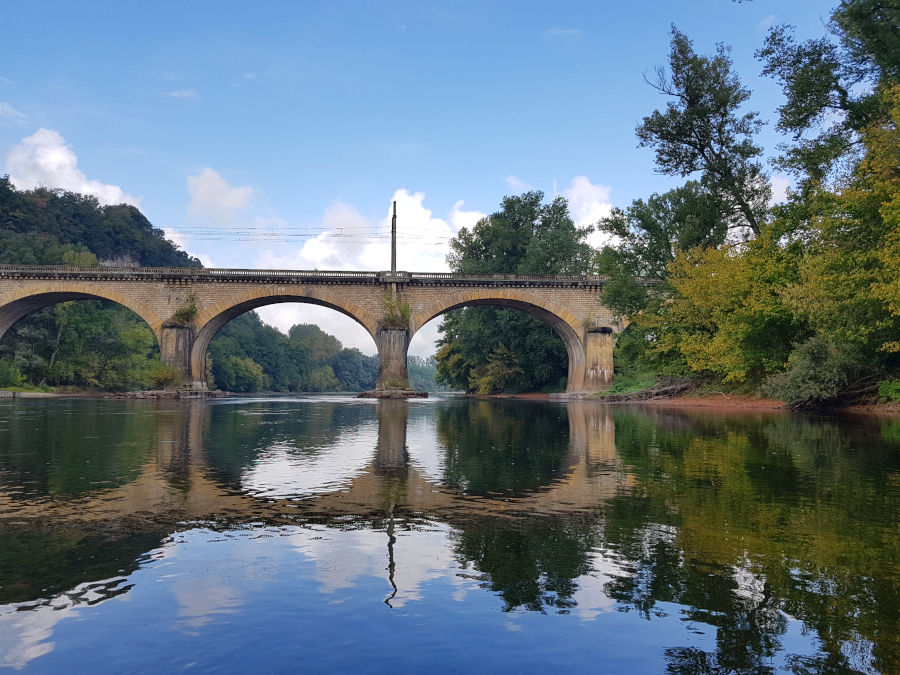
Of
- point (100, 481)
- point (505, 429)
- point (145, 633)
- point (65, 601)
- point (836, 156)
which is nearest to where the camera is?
point (145, 633)

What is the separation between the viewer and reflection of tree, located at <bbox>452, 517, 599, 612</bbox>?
13.8ft

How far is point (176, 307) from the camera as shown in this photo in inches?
1913

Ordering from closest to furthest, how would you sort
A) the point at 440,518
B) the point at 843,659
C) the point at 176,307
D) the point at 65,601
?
the point at 843,659, the point at 65,601, the point at 440,518, the point at 176,307

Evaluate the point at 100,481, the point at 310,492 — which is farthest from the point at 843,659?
the point at 100,481

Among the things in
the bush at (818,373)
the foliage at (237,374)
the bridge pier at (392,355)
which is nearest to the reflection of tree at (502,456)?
the bush at (818,373)

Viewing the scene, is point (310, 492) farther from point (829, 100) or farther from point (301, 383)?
point (301, 383)

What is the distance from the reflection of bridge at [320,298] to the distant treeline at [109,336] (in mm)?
4390

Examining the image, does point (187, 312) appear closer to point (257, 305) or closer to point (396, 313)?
point (257, 305)

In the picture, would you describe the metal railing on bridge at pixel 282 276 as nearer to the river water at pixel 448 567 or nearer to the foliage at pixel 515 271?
the foliage at pixel 515 271

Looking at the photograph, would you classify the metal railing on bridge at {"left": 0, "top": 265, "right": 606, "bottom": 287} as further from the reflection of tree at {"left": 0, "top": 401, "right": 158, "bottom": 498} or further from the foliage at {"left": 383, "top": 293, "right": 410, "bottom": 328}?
the reflection of tree at {"left": 0, "top": 401, "right": 158, "bottom": 498}

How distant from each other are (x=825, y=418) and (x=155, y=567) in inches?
882

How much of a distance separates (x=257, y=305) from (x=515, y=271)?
2339cm

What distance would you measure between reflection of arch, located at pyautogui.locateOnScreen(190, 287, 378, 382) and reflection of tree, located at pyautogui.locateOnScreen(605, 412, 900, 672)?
4057 cm

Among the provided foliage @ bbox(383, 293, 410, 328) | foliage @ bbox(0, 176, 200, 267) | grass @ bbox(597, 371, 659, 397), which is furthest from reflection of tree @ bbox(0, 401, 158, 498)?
foliage @ bbox(0, 176, 200, 267)
